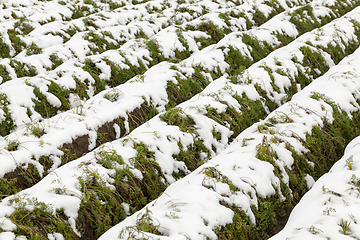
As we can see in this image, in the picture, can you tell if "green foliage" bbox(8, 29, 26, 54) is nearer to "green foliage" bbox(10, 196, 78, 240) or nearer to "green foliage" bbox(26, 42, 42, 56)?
"green foliage" bbox(26, 42, 42, 56)

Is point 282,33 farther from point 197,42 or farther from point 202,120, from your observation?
point 202,120

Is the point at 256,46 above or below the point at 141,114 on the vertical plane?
above

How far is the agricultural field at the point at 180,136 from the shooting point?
332 cm

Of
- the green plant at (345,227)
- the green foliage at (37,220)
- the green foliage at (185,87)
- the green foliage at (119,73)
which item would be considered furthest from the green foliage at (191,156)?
the green foliage at (119,73)

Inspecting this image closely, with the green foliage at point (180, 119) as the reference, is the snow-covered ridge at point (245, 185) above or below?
below

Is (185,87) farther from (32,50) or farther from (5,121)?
(32,50)

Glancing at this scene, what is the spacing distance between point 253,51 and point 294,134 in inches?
142

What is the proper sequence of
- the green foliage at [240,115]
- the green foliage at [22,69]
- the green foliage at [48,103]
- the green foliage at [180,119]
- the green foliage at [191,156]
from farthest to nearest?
the green foliage at [22,69], the green foliage at [48,103], the green foliage at [240,115], the green foliage at [180,119], the green foliage at [191,156]

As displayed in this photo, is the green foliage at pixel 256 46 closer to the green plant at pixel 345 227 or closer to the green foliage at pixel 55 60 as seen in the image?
the green foliage at pixel 55 60

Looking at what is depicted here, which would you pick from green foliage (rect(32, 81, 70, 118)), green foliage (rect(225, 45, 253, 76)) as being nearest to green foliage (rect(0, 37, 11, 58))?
green foliage (rect(32, 81, 70, 118))

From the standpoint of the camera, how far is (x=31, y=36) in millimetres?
7977

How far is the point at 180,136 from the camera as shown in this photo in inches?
181

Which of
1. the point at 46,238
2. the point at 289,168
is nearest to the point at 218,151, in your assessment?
the point at 289,168

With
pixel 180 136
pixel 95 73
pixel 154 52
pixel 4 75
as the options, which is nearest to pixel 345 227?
pixel 180 136
